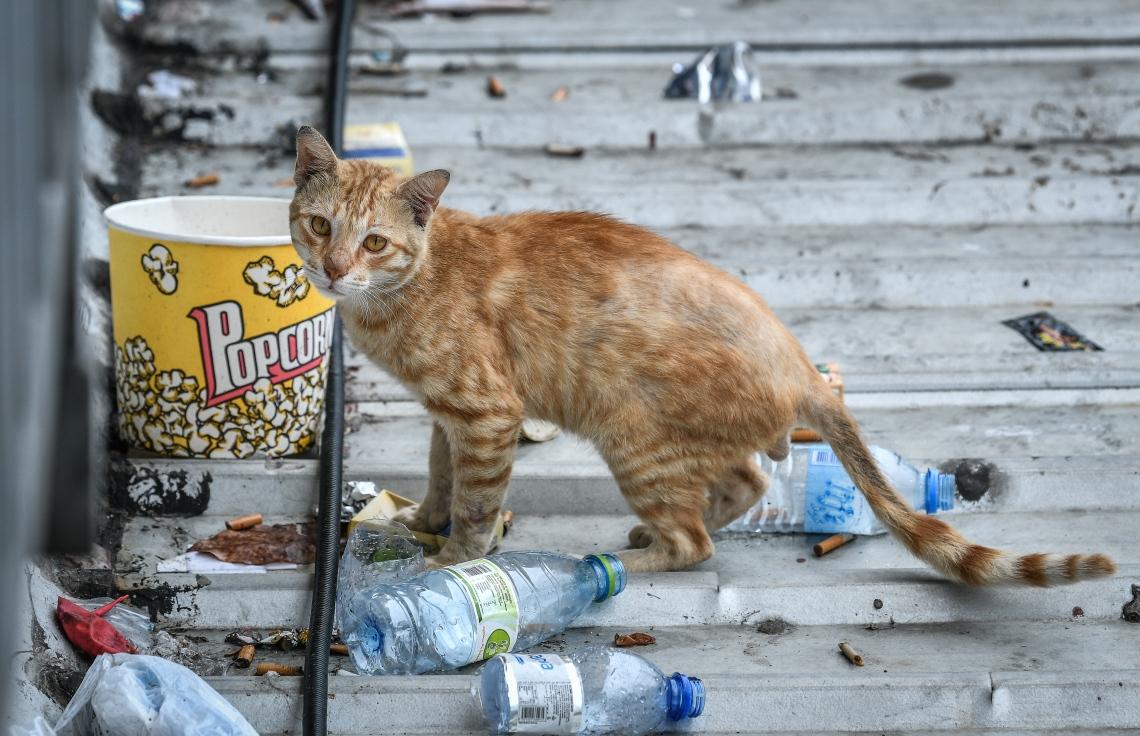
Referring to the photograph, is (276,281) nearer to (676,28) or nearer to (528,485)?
(528,485)

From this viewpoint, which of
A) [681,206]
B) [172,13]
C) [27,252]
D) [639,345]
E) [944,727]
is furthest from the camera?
[172,13]

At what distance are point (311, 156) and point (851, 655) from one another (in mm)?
1763

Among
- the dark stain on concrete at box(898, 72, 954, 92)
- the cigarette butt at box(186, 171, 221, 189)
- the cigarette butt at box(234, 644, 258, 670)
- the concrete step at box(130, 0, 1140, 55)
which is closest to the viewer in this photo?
the cigarette butt at box(234, 644, 258, 670)

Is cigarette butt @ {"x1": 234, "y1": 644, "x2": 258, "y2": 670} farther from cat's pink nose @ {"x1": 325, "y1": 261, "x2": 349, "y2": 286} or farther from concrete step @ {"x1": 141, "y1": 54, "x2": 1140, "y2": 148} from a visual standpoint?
concrete step @ {"x1": 141, "y1": 54, "x2": 1140, "y2": 148}

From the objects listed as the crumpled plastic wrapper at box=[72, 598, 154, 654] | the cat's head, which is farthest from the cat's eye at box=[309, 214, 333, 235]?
the crumpled plastic wrapper at box=[72, 598, 154, 654]

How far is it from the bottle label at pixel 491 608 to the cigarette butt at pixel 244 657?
474 millimetres

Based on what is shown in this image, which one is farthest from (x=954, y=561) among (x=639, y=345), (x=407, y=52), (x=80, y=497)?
(x=407, y=52)

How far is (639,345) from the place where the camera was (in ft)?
8.98

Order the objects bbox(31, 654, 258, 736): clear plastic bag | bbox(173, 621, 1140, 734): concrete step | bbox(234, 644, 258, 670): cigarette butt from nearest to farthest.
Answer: bbox(31, 654, 258, 736): clear plastic bag < bbox(173, 621, 1140, 734): concrete step < bbox(234, 644, 258, 670): cigarette butt

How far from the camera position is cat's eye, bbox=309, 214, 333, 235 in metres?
2.70

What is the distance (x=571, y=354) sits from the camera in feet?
9.12

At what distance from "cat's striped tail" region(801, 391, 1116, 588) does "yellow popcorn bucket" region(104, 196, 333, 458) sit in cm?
145

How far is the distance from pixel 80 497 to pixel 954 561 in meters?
2.14

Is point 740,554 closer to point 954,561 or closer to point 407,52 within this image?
point 954,561
